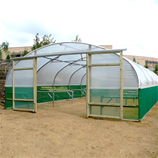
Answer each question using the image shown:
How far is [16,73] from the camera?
7934mm

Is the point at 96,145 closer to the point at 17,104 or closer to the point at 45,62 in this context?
the point at 17,104

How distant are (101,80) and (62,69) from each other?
523 cm

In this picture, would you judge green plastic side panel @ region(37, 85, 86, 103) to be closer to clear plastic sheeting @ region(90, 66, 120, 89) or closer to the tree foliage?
clear plastic sheeting @ region(90, 66, 120, 89)

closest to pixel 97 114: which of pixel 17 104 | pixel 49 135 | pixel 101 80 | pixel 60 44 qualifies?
pixel 101 80

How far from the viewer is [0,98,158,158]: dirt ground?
3475mm

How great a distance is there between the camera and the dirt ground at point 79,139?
3.47m

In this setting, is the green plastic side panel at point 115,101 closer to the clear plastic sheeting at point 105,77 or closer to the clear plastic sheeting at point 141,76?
the clear plastic sheeting at point 105,77

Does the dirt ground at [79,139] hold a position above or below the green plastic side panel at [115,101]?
below

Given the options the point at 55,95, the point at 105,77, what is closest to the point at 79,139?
the point at 105,77

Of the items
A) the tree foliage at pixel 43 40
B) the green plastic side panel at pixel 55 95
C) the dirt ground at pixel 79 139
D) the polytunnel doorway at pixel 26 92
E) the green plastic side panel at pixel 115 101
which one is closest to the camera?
the dirt ground at pixel 79 139

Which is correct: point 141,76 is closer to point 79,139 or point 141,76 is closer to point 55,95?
point 79,139

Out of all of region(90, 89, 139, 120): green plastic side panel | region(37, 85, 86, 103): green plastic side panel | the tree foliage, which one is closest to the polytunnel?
region(90, 89, 139, 120): green plastic side panel

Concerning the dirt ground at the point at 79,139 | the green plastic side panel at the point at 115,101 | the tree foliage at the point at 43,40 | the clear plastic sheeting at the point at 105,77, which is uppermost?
the tree foliage at the point at 43,40

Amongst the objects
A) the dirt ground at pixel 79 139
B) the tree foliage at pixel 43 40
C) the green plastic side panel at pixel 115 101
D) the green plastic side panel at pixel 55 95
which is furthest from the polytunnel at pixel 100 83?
the tree foliage at pixel 43 40
